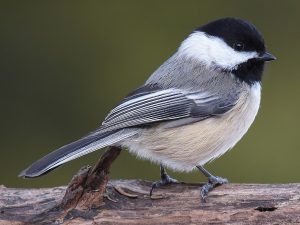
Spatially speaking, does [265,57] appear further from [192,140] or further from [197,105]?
[192,140]

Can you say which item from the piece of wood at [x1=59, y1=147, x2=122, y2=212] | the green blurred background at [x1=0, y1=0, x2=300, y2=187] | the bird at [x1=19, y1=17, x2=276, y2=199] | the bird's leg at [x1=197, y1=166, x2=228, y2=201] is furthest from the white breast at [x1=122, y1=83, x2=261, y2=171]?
the green blurred background at [x1=0, y1=0, x2=300, y2=187]

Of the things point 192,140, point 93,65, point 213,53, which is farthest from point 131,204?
point 93,65

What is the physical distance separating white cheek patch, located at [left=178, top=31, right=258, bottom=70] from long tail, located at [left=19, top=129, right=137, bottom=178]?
43cm

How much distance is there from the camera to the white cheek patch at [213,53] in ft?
8.89

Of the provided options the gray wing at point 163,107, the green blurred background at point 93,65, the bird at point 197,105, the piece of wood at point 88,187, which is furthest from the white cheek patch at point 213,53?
the green blurred background at point 93,65

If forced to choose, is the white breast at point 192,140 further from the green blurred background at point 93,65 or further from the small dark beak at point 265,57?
the green blurred background at point 93,65

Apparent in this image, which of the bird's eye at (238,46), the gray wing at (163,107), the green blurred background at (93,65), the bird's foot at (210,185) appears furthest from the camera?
the green blurred background at (93,65)

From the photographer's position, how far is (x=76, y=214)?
2320 millimetres

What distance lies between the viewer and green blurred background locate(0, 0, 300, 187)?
357 centimetres

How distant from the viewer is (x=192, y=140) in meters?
2.62

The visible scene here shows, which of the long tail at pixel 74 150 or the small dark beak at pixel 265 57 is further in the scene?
the small dark beak at pixel 265 57

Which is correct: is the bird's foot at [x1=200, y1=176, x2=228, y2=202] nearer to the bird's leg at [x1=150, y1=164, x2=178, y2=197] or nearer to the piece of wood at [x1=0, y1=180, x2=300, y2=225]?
the piece of wood at [x1=0, y1=180, x2=300, y2=225]

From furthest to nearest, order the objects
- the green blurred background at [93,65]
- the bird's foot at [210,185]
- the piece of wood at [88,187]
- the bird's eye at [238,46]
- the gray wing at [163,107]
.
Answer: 1. the green blurred background at [93,65]
2. the bird's eye at [238,46]
3. the gray wing at [163,107]
4. the bird's foot at [210,185]
5. the piece of wood at [88,187]

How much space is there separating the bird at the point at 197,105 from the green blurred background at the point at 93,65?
842 millimetres
